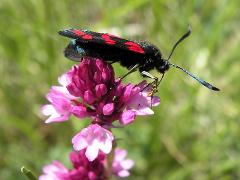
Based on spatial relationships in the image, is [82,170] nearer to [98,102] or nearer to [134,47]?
[98,102]

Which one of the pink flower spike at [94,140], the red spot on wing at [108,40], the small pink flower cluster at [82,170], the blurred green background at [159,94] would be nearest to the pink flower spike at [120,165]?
the small pink flower cluster at [82,170]

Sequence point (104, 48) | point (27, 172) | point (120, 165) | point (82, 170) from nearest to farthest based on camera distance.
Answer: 1. point (27, 172)
2. point (104, 48)
3. point (82, 170)
4. point (120, 165)

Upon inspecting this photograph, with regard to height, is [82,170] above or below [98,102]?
below

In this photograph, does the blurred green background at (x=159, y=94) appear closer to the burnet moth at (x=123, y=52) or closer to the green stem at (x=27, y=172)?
the burnet moth at (x=123, y=52)

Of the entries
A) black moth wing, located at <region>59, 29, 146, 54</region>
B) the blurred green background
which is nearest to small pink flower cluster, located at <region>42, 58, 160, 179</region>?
black moth wing, located at <region>59, 29, 146, 54</region>

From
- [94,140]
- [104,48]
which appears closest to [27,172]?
[94,140]

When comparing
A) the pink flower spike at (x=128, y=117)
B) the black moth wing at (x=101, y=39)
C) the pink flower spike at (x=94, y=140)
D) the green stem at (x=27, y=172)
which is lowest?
the green stem at (x=27, y=172)

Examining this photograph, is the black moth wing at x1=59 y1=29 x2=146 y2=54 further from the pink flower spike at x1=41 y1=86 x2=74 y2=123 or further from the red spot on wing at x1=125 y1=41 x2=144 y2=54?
the pink flower spike at x1=41 y1=86 x2=74 y2=123
